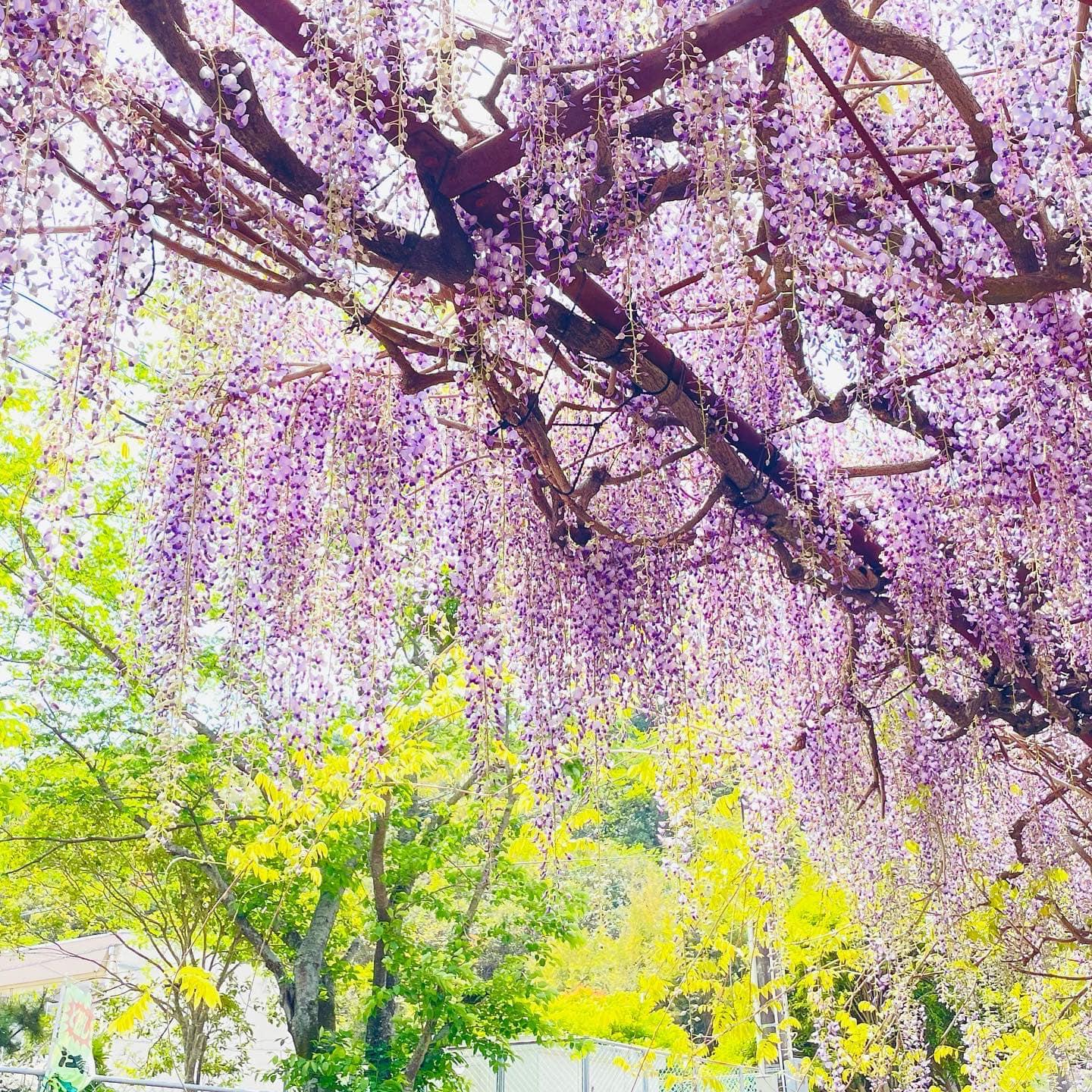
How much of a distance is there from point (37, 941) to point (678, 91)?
9504 millimetres

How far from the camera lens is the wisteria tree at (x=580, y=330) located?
1.69 m

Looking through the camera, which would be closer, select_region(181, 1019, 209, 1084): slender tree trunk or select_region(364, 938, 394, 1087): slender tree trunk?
select_region(364, 938, 394, 1087): slender tree trunk

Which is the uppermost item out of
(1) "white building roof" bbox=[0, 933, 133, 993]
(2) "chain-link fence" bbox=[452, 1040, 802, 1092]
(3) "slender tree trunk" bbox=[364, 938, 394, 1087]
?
(1) "white building roof" bbox=[0, 933, 133, 993]

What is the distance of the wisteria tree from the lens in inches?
66.4

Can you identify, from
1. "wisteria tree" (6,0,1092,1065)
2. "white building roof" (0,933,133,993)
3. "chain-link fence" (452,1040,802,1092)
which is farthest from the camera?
"white building roof" (0,933,133,993)

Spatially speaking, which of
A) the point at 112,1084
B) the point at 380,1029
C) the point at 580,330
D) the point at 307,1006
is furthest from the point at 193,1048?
the point at 580,330

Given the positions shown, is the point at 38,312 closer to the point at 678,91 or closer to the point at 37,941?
the point at 37,941

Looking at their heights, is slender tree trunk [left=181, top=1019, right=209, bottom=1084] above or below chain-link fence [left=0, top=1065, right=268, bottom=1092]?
above

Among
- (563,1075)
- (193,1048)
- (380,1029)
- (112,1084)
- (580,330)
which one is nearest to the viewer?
(580,330)

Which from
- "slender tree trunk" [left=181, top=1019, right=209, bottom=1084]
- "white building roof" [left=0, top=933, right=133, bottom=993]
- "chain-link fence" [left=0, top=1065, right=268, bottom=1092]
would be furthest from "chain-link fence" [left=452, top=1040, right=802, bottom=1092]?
"white building roof" [left=0, top=933, right=133, bottom=993]

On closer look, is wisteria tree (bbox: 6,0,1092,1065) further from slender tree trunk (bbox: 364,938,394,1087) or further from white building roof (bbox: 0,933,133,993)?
white building roof (bbox: 0,933,133,993)

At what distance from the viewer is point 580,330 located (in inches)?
81.7

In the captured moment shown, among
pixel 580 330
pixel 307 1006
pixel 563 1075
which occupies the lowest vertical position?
pixel 563 1075

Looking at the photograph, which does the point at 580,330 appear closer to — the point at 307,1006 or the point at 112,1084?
the point at 112,1084
